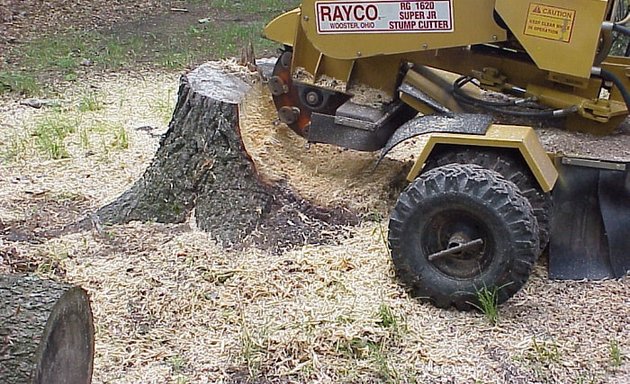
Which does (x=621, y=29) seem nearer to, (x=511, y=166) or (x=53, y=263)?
(x=511, y=166)

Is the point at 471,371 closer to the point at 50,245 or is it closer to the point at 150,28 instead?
the point at 50,245

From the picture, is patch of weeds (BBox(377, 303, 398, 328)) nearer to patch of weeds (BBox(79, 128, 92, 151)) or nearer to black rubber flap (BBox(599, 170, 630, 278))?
black rubber flap (BBox(599, 170, 630, 278))

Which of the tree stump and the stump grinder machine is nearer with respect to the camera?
the tree stump

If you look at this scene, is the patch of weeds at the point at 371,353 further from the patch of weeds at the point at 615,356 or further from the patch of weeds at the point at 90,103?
the patch of weeds at the point at 90,103

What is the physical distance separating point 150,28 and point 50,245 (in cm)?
736

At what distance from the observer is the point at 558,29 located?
433 cm

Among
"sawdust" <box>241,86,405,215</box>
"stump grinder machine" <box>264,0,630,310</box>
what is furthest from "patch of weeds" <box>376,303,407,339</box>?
"sawdust" <box>241,86,405,215</box>

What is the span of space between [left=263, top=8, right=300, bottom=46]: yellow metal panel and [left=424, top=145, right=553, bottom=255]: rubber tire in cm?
135

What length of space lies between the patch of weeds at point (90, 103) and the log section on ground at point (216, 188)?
8.27 feet

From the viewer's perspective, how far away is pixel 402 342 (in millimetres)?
3881

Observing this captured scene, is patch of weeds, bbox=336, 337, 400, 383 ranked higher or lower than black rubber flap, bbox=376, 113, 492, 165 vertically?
lower

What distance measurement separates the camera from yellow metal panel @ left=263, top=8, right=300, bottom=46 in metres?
5.24

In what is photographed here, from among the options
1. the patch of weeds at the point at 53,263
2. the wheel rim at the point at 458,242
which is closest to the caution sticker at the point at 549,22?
the wheel rim at the point at 458,242

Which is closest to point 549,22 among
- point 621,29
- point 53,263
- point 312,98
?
point 621,29
